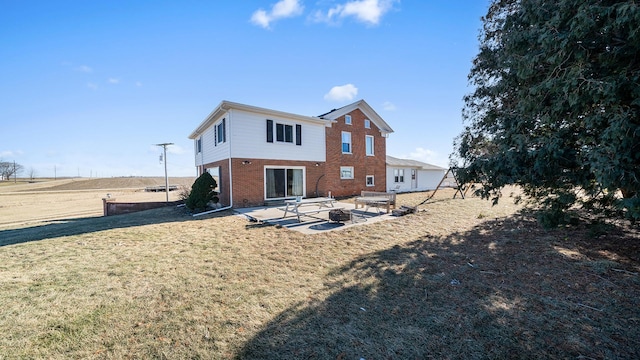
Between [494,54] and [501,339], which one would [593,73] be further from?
[501,339]

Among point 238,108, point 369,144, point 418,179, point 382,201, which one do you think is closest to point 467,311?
point 382,201

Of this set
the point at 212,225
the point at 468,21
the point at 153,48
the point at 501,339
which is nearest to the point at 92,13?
the point at 153,48

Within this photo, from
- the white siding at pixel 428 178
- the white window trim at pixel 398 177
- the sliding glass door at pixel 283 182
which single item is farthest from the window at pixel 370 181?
the white siding at pixel 428 178

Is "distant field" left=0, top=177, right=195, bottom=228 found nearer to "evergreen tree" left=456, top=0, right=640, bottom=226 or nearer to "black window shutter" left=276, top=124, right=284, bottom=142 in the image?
"black window shutter" left=276, top=124, right=284, bottom=142

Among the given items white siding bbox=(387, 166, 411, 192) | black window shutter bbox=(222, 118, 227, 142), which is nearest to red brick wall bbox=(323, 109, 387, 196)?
white siding bbox=(387, 166, 411, 192)

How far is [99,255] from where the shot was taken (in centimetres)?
586

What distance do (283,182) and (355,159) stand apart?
→ 6.77m

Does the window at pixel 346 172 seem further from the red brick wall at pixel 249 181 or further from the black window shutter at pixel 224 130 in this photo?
the black window shutter at pixel 224 130

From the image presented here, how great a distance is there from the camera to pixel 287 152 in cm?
1477

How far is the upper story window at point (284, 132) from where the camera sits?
14.0 metres

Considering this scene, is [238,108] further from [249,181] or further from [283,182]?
[283,182]

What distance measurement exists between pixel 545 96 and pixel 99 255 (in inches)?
391

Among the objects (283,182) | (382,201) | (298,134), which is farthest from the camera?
(298,134)

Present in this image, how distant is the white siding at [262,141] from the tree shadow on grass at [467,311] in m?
9.88
